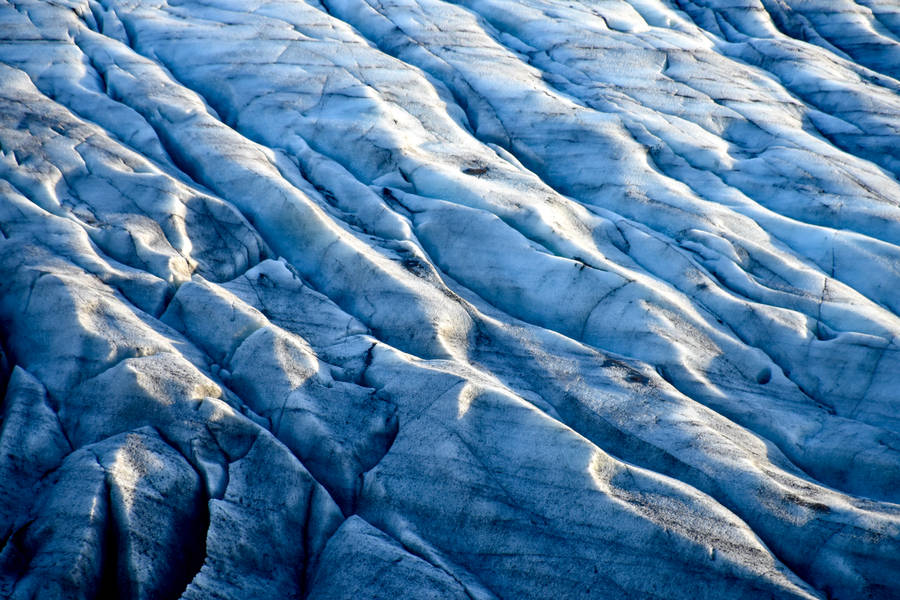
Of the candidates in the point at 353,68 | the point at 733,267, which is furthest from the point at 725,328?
the point at 353,68

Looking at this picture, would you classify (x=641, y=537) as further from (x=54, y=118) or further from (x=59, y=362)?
(x=54, y=118)

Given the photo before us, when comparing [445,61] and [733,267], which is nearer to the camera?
[733,267]

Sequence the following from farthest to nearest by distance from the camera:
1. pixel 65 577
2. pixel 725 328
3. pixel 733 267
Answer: pixel 733 267
pixel 725 328
pixel 65 577

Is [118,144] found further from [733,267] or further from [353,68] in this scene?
[733,267]

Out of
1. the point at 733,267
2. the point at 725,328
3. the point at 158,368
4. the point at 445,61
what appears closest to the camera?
the point at 158,368

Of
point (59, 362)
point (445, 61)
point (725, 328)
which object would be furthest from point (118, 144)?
point (725, 328)

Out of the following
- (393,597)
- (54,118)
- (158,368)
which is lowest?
(393,597)

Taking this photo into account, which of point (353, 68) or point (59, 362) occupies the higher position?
point (353, 68)
